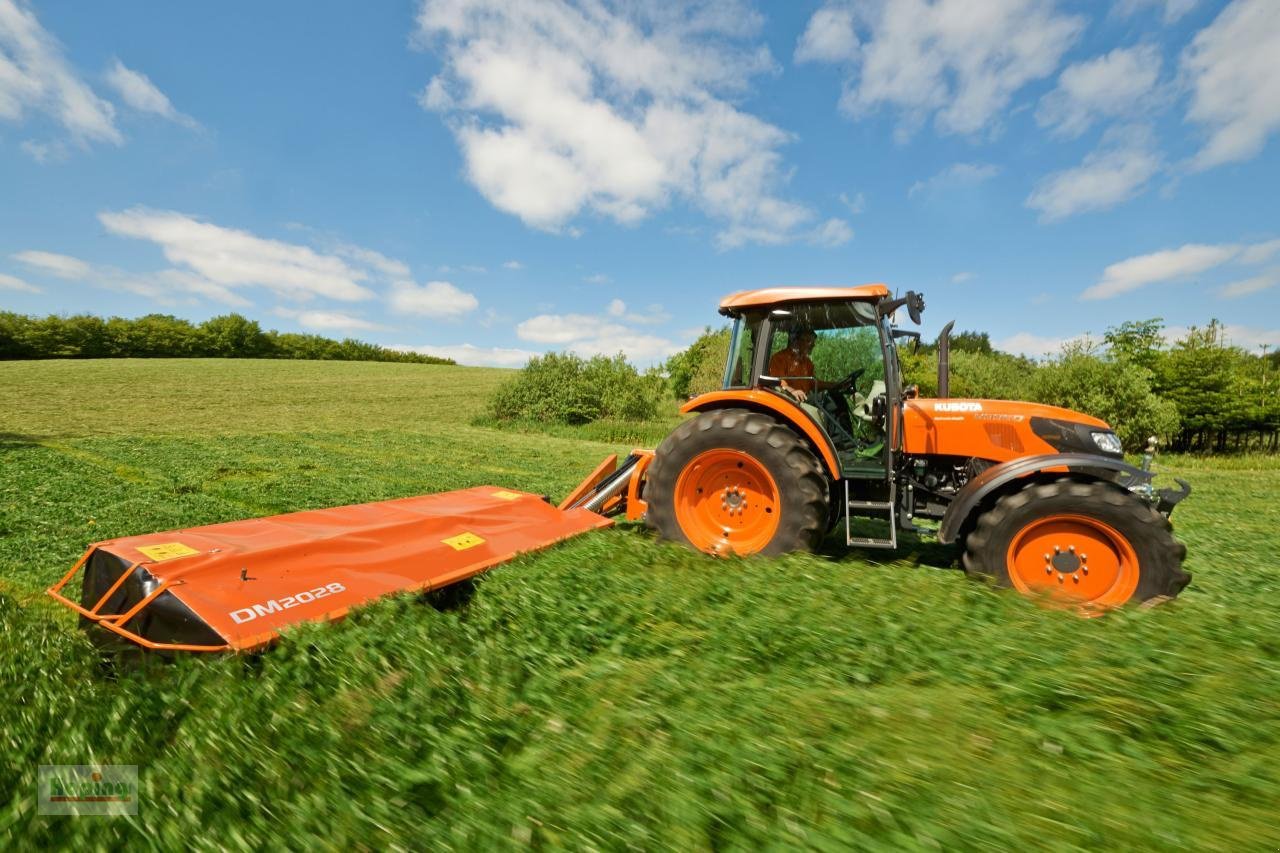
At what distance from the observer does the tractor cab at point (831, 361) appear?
15.0 ft

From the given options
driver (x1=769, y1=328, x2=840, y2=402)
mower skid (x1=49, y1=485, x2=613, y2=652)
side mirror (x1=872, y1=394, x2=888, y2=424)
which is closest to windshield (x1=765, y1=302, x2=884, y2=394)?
driver (x1=769, y1=328, x2=840, y2=402)

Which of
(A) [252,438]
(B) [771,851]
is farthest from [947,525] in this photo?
(A) [252,438]

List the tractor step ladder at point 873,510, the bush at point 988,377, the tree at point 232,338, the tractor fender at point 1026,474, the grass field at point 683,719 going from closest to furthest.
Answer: the grass field at point 683,719 → the tractor fender at point 1026,474 → the tractor step ladder at point 873,510 → the bush at point 988,377 → the tree at point 232,338

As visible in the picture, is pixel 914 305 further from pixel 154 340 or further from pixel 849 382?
pixel 154 340

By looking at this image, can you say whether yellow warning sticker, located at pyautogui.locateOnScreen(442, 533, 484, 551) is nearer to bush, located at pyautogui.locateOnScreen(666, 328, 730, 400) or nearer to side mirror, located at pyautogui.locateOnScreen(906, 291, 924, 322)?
side mirror, located at pyautogui.locateOnScreen(906, 291, 924, 322)

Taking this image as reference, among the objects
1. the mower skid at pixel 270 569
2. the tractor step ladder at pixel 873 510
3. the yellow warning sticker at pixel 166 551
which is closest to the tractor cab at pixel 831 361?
the tractor step ladder at pixel 873 510

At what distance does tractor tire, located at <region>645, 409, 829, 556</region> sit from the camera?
4.29 m

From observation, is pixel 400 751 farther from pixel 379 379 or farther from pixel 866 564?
pixel 379 379

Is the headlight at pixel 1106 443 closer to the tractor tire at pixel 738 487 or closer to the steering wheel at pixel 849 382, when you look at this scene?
the steering wheel at pixel 849 382

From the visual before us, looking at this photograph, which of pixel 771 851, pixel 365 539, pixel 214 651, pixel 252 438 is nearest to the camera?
pixel 771 851

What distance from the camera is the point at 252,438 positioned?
14.1 meters

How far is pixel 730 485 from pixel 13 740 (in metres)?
3.90

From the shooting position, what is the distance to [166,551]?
2.91 meters

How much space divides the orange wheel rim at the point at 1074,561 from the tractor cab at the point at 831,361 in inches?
40.3
